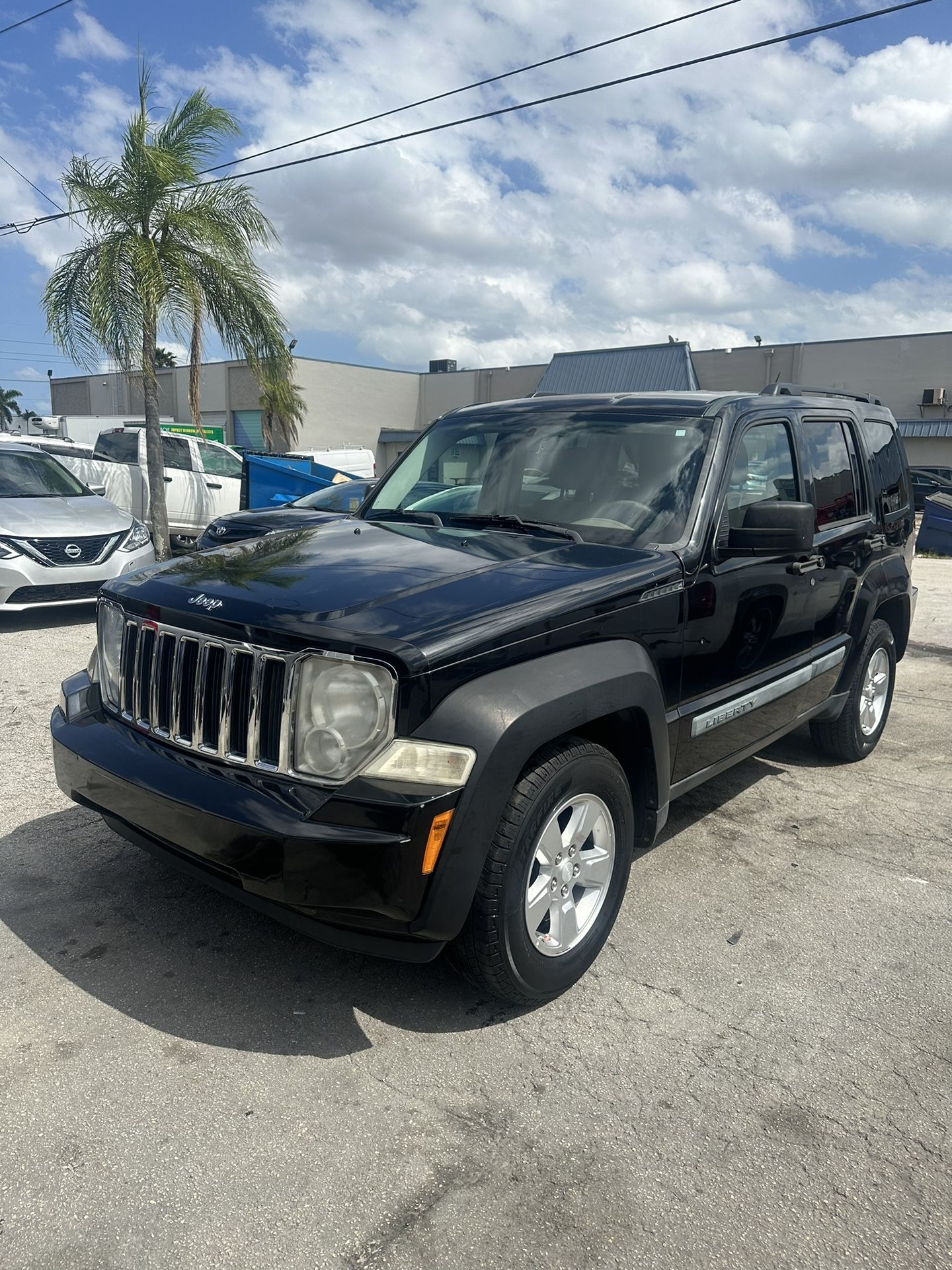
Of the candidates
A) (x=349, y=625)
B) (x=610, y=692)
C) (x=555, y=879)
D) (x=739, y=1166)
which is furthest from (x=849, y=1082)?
(x=349, y=625)

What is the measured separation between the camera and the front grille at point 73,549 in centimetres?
833

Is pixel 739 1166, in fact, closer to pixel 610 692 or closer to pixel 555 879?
pixel 555 879

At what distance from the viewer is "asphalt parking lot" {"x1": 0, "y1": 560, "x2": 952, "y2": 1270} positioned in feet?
6.92

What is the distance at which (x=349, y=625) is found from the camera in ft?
8.50

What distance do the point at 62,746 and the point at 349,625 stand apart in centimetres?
130

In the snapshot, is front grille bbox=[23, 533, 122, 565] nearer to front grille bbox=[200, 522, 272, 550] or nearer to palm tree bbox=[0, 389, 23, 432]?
front grille bbox=[200, 522, 272, 550]

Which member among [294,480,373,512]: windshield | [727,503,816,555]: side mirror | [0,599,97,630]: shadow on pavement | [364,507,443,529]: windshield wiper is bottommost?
[0,599,97,630]: shadow on pavement

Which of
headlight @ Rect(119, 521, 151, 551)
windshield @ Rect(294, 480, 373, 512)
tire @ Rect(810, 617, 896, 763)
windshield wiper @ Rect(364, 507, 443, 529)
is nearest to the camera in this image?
windshield wiper @ Rect(364, 507, 443, 529)

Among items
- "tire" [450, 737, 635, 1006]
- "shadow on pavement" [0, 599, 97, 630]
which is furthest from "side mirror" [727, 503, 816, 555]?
"shadow on pavement" [0, 599, 97, 630]

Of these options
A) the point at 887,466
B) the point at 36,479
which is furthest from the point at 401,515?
the point at 36,479

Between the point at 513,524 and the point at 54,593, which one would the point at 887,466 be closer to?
the point at 513,524

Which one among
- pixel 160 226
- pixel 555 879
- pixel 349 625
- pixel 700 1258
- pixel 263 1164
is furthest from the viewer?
pixel 160 226

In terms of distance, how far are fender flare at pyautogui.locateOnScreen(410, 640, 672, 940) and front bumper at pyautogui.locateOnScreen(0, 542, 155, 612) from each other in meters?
6.02

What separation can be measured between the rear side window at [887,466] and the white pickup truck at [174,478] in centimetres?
1097
